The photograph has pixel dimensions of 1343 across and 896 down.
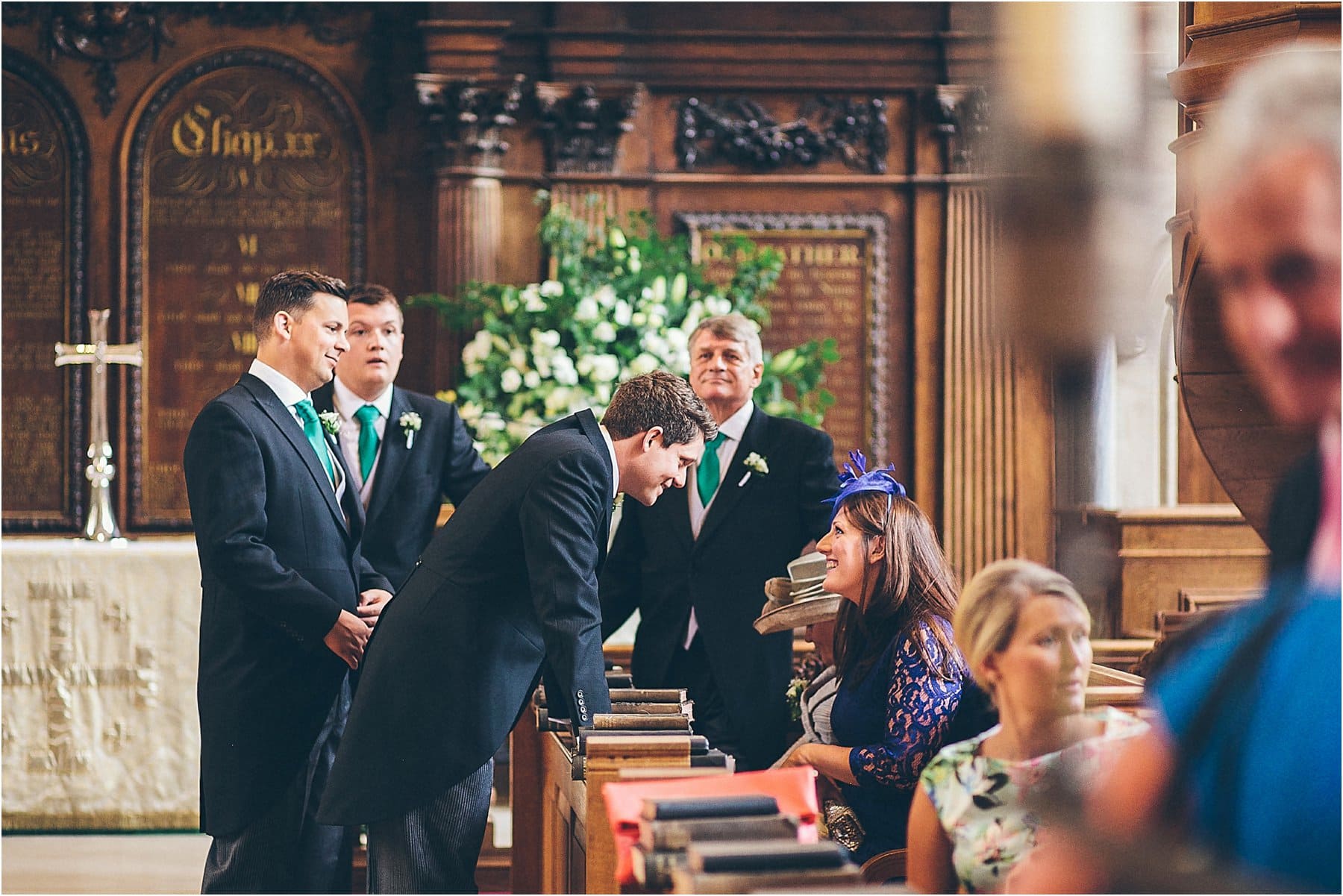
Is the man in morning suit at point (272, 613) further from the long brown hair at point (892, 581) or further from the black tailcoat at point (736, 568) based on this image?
the long brown hair at point (892, 581)

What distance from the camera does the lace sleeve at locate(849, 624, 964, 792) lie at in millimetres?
2404

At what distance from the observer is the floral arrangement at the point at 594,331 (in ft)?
16.6

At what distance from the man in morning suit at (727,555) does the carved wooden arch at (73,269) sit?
3.74 metres

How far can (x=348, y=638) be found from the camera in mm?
2846

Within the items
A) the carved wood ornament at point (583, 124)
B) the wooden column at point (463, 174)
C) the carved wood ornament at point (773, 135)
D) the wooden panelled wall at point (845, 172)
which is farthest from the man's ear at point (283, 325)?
the carved wood ornament at point (773, 135)

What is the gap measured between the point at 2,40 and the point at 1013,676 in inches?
244

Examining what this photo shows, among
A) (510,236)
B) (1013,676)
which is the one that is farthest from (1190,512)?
(1013,676)

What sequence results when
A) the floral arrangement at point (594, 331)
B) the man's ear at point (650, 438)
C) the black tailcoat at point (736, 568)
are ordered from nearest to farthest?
the man's ear at point (650, 438) → the black tailcoat at point (736, 568) → the floral arrangement at point (594, 331)

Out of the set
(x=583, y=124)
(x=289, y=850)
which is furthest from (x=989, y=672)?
(x=583, y=124)

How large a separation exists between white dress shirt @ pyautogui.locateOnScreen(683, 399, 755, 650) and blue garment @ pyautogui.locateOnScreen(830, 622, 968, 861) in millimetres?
877

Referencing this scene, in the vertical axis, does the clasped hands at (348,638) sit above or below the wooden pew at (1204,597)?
above

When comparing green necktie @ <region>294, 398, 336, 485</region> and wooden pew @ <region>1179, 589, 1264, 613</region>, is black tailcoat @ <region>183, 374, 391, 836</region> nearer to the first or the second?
green necktie @ <region>294, 398, 336, 485</region>

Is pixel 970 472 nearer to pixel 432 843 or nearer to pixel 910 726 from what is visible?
pixel 910 726

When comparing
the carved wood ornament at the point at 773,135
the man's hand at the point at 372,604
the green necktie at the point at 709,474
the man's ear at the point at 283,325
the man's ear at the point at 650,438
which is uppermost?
the carved wood ornament at the point at 773,135
